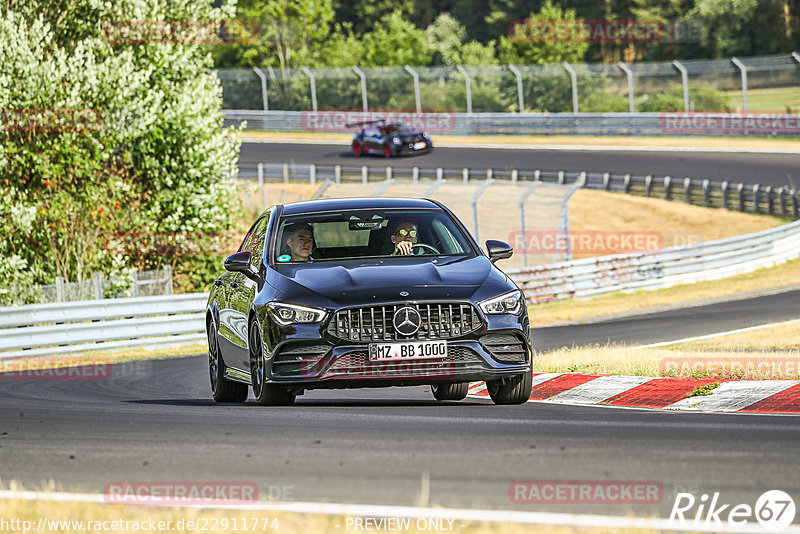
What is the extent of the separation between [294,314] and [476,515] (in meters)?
3.89

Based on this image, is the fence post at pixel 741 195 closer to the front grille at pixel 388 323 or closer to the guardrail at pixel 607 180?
the guardrail at pixel 607 180

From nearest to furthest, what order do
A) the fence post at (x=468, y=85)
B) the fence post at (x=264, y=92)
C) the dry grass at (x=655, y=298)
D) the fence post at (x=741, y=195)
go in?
Answer: 1. the dry grass at (x=655, y=298)
2. the fence post at (x=741, y=195)
3. the fence post at (x=468, y=85)
4. the fence post at (x=264, y=92)

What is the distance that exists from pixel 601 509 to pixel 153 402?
6.36m

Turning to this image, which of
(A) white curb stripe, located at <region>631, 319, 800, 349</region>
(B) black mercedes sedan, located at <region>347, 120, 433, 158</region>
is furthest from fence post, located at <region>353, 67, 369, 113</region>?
(A) white curb stripe, located at <region>631, 319, 800, 349</region>

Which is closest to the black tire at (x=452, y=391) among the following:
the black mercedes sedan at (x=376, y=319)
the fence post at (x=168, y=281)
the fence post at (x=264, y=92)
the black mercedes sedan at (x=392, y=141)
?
the black mercedes sedan at (x=376, y=319)

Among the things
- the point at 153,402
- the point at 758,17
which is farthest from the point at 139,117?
the point at 758,17

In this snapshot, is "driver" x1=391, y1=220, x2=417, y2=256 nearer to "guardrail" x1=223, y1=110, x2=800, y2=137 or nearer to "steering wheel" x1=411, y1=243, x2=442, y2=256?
"steering wheel" x1=411, y1=243, x2=442, y2=256

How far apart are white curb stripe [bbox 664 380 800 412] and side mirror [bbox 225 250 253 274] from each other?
3.29 meters

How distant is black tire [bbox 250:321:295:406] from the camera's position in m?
9.02

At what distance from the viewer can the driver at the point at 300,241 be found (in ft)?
32.0

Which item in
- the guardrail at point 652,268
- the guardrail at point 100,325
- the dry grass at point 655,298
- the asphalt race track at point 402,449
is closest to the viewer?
the asphalt race track at point 402,449

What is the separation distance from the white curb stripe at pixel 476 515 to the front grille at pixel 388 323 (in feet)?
10.6

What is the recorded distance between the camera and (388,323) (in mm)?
8602

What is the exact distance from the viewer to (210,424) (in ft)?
26.6
